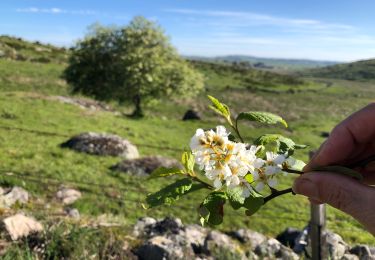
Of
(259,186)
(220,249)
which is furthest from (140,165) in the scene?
(259,186)

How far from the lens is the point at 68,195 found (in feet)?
48.9

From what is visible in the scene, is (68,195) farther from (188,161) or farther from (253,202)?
(253,202)

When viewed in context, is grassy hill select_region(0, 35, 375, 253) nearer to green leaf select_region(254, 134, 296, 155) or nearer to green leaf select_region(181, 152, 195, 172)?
green leaf select_region(254, 134, 296, 155)

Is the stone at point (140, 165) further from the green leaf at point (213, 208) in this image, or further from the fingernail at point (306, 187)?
the green leaf at point (213, 208)

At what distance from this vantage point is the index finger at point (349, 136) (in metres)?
2.56

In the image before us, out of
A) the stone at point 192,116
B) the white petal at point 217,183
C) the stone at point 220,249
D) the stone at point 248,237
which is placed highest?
the white petal at point 217,183

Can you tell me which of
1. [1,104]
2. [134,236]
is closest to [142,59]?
[1,104]

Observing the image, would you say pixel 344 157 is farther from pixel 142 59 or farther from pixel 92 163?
pixel 142 59

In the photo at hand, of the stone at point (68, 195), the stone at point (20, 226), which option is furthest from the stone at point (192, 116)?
the stone at point (20, 226)

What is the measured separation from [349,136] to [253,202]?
0.88m

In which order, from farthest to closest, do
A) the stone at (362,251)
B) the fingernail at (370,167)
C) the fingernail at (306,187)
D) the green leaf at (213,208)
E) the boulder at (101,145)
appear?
the boulder at (101,145)
the stone at (362,251)
the fingernail at (370,167)
the fingernail at (306,187)
the green leaf at (213,208)

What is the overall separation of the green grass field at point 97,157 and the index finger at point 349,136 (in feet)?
2.58

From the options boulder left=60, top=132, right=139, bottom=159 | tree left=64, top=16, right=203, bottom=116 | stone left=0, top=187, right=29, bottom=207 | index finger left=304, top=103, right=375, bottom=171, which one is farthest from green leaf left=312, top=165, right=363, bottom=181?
tree left=64, top=16, right=203, bottom=116

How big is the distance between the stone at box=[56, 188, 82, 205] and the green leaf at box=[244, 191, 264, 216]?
1295 centimetres
